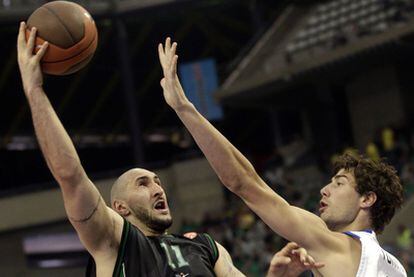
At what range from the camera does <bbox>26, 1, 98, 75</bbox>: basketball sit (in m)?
3.70

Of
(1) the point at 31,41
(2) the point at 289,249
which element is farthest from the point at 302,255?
(1) the point at 31,41

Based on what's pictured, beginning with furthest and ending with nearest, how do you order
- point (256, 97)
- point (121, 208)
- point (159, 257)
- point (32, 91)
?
point (256, 97) → point (121, 208) → point (159, 257) → point (32, 91)

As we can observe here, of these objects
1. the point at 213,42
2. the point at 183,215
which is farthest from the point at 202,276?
the point at 213,42

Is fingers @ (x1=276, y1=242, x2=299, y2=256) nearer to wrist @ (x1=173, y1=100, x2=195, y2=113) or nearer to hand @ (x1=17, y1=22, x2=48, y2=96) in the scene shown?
wrist @ (x1=173, y1=100, x2=195, y2=113)

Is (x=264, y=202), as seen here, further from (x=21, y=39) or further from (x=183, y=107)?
(x=21, y=39)

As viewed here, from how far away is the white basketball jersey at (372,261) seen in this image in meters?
3.81

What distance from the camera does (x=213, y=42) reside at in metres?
28.3

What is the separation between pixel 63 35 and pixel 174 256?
120cm

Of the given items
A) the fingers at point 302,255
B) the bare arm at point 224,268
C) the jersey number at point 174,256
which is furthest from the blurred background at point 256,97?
the jersey number at point 174,256

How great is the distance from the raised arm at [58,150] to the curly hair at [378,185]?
132cm

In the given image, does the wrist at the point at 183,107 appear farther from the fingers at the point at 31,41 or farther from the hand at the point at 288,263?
the hand at the point at 288,263

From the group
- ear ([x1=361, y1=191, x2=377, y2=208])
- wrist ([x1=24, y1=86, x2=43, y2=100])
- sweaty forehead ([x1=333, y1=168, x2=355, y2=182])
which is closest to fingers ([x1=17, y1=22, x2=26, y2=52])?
wrist ([x1=24, y1=86, x2=43, y2=100])

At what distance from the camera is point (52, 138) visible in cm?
349

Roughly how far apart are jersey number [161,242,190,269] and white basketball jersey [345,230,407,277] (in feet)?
2.68
